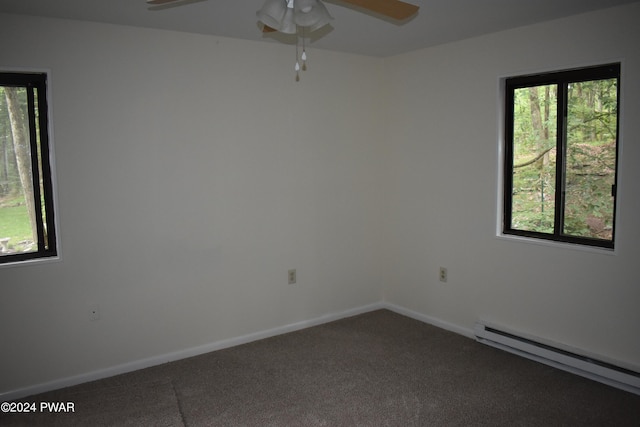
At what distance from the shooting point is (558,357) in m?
3.14

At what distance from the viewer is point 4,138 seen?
9.32 ft

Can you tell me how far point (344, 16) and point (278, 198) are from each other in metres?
1.48

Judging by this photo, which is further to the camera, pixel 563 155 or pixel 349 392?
pixel 563 155

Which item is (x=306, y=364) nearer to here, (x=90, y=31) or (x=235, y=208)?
(x=235, y=208)

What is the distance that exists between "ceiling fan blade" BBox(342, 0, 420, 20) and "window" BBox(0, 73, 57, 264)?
81.8 inches

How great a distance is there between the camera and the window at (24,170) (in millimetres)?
2844

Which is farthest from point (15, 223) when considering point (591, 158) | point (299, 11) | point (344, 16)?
point (591, 158)

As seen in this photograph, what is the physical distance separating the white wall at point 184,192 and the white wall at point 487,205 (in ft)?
1.32

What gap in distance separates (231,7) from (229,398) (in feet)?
7.61

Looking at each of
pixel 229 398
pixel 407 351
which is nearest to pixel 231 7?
pixel 229 398

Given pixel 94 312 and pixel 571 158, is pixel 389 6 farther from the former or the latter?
pixel 94 312

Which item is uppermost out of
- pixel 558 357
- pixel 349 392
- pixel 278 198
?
pixel 278 198

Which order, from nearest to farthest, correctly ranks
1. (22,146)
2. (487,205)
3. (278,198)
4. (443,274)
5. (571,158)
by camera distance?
(22,146) → (571,158) → (487,205) → (278,198) → (443,274)

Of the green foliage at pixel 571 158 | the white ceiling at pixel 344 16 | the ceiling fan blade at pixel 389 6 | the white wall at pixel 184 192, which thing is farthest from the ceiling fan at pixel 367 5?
the green foliage at pixel 571 158
